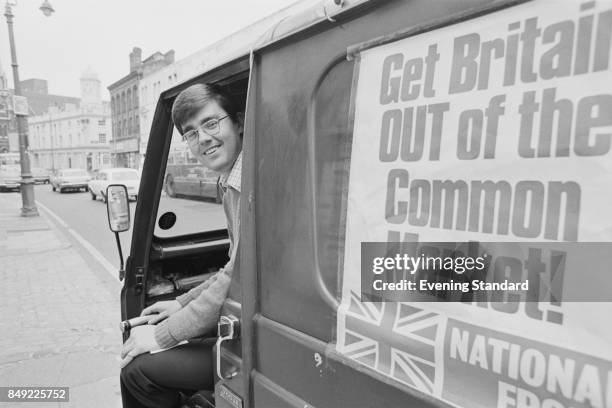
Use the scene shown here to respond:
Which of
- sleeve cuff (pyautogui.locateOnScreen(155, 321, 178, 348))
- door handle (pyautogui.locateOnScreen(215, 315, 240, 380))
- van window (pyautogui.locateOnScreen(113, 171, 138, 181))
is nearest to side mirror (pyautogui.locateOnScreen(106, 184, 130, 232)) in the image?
sleeve cuff (pyautogui.locateOnScreen(155, 321, 178, 348))

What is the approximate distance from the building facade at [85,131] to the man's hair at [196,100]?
7044 centimetres

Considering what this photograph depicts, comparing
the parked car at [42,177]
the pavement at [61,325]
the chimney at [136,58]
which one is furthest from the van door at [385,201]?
the chimney at [136,58]

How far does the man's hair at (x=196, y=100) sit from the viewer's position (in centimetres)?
188

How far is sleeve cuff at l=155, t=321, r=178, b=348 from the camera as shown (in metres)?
1.75

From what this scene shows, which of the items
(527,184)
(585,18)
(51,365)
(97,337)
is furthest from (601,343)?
(97,337)

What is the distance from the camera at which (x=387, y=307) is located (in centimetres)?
105

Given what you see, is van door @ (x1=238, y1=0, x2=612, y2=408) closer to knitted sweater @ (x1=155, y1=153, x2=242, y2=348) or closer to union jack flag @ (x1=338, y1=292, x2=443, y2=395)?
union jack flag @ (x1=338, y1=292, x2=443, y2=395)

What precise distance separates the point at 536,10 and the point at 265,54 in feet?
2.72

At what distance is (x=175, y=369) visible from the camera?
1.88 meters

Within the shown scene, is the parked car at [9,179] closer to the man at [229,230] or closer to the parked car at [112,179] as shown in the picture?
the parked car at [112,179]

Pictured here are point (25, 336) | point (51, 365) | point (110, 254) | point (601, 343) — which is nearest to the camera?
point (601, 343)

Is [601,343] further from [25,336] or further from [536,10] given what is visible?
[25,336]

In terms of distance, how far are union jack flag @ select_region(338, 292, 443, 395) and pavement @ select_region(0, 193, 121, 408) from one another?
2.89 meters

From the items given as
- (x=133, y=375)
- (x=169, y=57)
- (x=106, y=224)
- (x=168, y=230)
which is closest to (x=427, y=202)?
(x=133, y=375)
